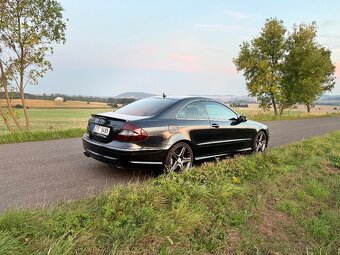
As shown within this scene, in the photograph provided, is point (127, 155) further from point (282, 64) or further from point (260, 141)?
point (282, 64)

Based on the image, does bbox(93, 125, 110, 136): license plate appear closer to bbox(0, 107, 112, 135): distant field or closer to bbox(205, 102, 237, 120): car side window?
bbox(205, 102, 237, 120): car side window

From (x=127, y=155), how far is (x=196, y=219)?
1.79 m

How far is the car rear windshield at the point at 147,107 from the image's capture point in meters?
5.53

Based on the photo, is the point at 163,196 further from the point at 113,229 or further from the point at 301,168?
the point at 301,168

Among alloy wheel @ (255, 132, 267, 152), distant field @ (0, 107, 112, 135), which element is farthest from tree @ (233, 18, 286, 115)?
alloy wheel @ (255, 132, 267, 152)

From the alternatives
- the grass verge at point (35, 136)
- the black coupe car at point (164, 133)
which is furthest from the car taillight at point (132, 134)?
the grass verge at point (35, 136)

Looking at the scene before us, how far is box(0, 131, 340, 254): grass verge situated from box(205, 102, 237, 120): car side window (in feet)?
3.70

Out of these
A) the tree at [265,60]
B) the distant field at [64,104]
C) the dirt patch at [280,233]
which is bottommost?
the dirt patch at [280,233]

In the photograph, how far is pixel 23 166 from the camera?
588cm

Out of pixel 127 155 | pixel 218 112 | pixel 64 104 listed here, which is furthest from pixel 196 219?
pixel 64 104

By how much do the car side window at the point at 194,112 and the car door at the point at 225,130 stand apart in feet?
0.51

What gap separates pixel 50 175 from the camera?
5.35m

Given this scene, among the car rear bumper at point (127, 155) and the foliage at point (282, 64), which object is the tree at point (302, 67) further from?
the car rear bumper at point (127, 155)

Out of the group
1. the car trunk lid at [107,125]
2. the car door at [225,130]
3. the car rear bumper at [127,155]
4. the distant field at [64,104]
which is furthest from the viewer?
the distant field at [64,104]
